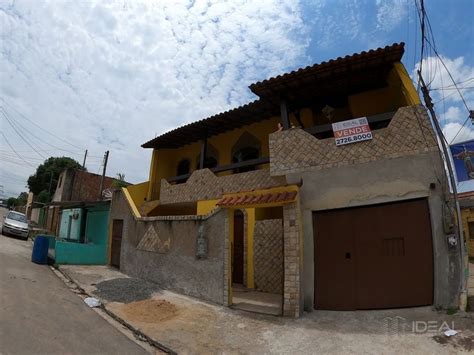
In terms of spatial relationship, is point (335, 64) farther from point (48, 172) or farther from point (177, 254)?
point (48, 172)

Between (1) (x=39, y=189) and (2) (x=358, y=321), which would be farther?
(1) (x=39, y=189)

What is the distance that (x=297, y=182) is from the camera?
773 centimetres

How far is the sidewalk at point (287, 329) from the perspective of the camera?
16.8 feet

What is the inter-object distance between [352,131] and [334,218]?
2157 mm

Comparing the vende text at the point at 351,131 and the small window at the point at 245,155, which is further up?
the small window at the point at 245,155

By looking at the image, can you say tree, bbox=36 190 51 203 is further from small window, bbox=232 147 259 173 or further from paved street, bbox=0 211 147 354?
paved street, bbox=0 211 147 354

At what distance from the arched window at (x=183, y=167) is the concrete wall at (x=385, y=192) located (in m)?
8.63


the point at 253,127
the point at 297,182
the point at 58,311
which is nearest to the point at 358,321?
the point at 297,182

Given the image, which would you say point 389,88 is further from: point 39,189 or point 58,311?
point 39,189

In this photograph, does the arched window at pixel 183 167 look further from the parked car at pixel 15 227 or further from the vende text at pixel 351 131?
the parked car at pixel 15 227

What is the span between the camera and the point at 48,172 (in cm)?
4375

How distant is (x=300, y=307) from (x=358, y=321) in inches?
48.7

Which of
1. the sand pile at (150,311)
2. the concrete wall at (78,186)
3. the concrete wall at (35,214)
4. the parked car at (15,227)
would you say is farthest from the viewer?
the concrete wall at (35,214)

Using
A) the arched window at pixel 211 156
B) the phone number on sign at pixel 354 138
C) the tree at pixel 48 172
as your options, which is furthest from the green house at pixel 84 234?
the tree at pixel 48 172
